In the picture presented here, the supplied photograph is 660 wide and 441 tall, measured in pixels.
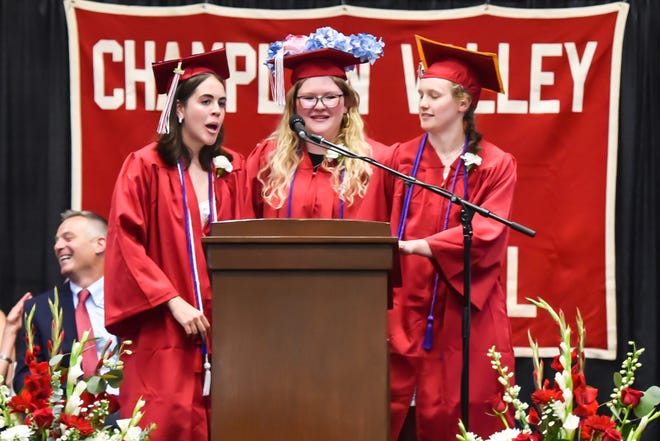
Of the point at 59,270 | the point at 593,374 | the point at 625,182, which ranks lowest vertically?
the point at 593,374

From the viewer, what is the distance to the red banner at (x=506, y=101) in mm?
6297

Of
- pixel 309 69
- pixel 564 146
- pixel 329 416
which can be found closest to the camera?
pixel 329 416

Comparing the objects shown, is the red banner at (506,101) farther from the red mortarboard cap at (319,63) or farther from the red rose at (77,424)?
the red rose at (77,424)

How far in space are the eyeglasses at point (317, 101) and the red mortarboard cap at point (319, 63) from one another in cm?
9

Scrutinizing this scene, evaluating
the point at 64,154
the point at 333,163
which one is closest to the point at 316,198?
the point at 333,163

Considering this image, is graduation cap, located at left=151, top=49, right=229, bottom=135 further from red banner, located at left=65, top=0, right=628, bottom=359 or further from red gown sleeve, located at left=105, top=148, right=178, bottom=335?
red banner, located at left=65, top=0, right=628, bottom=359

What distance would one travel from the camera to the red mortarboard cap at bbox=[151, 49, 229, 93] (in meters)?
4.75

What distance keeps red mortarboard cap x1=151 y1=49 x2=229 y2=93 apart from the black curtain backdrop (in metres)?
1.68

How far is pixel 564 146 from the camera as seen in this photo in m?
6.30

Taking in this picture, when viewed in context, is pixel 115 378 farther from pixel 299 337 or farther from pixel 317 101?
pixel 317 101

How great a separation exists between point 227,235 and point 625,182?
3333 millimetres

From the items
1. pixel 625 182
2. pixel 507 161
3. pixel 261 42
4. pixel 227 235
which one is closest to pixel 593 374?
pixel 625 182

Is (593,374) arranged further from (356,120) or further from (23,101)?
(23,101)

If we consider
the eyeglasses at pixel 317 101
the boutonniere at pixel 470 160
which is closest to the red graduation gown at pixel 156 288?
the eyeglasses at pixel 317 101
